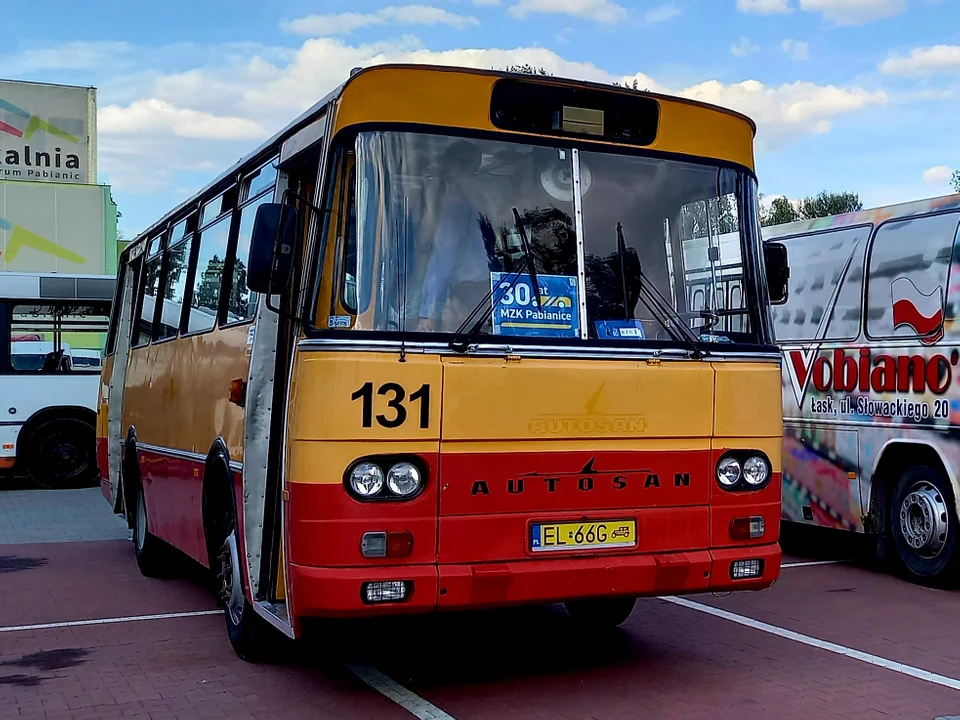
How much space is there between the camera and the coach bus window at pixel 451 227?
591 cm

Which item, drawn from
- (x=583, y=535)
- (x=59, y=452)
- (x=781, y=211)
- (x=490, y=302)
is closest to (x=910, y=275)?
(x=583, y=535)

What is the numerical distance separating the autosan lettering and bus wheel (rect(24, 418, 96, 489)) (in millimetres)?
11804

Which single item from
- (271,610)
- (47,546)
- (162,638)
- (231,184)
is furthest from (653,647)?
(47,546)

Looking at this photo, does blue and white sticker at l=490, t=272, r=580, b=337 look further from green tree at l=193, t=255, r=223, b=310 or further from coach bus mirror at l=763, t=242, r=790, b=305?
green tree at l=193, t=255, r=223, b=310

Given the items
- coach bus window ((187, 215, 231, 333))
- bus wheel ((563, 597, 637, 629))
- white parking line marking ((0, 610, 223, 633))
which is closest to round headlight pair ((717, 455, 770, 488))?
bus wheel ((563, 597, 637, 629))

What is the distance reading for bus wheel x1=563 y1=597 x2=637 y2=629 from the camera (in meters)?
7.88

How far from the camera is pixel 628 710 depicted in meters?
6.17

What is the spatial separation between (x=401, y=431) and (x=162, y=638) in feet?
10.5

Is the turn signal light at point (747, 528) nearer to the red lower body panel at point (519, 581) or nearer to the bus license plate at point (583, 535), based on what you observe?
the red lower body panel at point (519, 581)

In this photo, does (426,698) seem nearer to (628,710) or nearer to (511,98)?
(628,710)

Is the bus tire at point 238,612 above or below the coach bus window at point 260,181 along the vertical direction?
below

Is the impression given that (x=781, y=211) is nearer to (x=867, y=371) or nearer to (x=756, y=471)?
(x=867, y=371)

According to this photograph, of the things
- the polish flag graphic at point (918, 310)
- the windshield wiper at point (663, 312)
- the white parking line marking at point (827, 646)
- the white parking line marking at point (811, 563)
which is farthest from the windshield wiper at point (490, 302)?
the white parking line marking at point (811, 563)

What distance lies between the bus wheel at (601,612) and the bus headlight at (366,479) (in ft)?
8.17
